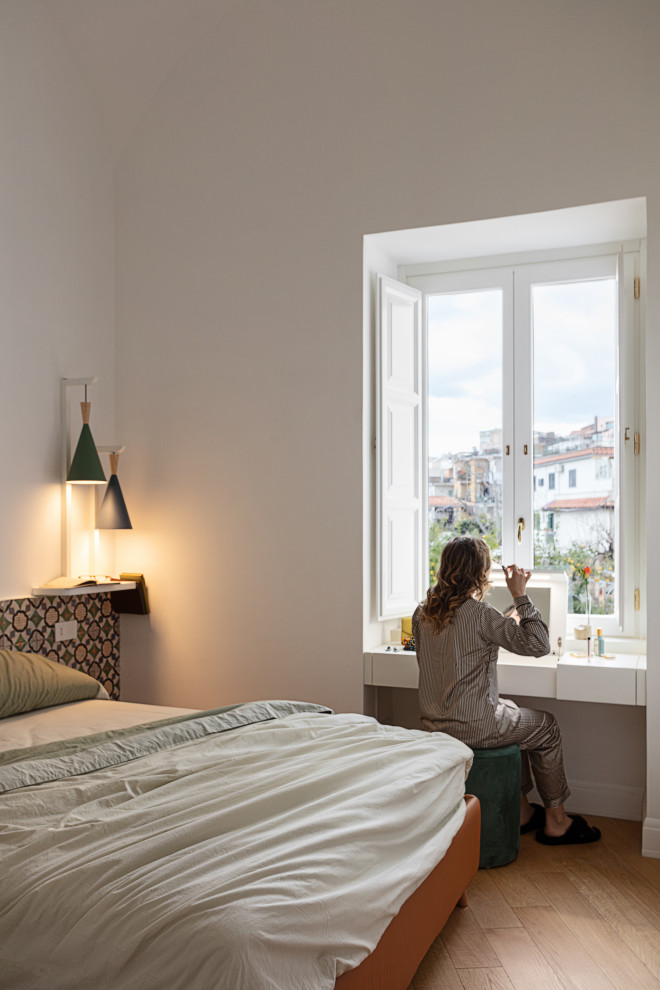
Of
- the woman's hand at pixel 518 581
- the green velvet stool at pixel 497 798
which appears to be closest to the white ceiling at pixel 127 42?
the woman's hand at pixel 518 581

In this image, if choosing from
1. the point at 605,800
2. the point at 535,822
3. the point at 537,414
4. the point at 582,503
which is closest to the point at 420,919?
the point at 535,822

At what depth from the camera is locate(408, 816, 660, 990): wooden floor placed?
2299 millimetres

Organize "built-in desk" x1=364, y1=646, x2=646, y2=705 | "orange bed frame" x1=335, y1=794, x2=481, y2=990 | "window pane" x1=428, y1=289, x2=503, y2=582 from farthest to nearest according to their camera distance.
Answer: "window pane" x1=428, y1=289, x2=503, y2=582 → "built-in desk" x1=364, y1=646, x2=646, y2=705 → "orange bed frame" x1=335, y1=794, x2=481, y2=990

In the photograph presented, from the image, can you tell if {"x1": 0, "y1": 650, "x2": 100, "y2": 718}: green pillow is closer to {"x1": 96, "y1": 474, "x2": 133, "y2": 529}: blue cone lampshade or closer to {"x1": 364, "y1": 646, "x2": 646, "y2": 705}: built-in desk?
{"x1": 96, "y1": 474, "x2": 133, "y2": 529}: blue cone lampshade

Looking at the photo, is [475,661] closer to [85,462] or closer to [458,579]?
[458,579]

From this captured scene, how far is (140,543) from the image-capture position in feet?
13.4

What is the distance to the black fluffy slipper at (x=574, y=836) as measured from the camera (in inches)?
128

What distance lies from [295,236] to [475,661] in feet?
6.61

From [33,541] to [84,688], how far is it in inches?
27.9

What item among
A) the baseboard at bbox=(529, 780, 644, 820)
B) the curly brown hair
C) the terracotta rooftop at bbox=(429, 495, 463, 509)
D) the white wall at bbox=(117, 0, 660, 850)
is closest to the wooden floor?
the baseboard at bbox=(529, 780, 644, 820)

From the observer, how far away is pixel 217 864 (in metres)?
1.63

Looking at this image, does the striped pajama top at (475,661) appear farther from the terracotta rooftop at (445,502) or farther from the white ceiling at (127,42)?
the white ceiling at (127,42)

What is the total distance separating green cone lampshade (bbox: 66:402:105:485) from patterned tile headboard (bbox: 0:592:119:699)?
20.8 inches

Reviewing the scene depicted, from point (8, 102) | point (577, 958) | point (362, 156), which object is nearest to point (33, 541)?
point (8, 102)
